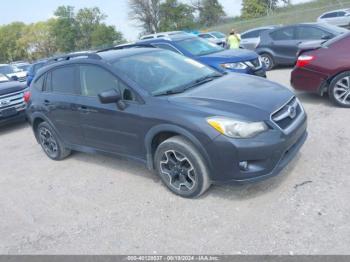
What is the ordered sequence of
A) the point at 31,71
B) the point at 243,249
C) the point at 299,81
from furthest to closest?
the point at 31,71, the point at 299,81, the point at 243,249

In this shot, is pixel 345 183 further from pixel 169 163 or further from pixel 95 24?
pixel 95 24

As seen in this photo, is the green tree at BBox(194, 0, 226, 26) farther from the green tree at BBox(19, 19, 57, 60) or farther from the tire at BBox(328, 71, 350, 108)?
the tire at BBox(328, 71, 350, 108)

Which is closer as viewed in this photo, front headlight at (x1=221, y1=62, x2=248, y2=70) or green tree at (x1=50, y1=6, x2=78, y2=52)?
front headlight at (x1=221, y1=62, x2=248, y2=70)

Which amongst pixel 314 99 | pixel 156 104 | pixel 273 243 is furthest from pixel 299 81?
pixel 273 243

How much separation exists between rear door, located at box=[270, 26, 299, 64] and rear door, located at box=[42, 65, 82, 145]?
8.45 m

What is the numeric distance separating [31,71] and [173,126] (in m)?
12.4

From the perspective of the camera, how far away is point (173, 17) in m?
79.4

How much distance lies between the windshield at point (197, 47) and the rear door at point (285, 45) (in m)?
3.37

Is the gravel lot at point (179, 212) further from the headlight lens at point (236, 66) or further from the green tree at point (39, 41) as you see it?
the green tree at point (39, 41)

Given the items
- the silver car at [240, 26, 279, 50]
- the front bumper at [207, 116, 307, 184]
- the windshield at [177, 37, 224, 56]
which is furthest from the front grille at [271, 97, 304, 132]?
the silver car at [240, 26, 279, 50]

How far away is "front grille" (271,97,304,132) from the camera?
3781 millimetres

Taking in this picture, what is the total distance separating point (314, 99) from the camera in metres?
7.29

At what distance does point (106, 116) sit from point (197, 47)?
5.45m

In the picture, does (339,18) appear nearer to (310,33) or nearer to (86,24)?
(310,33)
